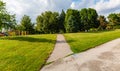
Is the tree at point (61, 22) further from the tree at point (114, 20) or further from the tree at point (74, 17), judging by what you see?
the tree at point (114, 20)

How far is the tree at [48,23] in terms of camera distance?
79.1 metres

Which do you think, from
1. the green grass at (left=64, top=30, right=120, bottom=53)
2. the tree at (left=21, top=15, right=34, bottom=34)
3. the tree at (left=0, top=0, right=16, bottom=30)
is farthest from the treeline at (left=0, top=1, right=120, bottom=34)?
the green grass at (left=64, top=30, right=120, bottom=53)

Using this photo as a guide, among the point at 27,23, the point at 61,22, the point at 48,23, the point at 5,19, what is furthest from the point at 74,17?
the point at 5,19

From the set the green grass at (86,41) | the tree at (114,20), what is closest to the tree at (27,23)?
the tree at (114,20)

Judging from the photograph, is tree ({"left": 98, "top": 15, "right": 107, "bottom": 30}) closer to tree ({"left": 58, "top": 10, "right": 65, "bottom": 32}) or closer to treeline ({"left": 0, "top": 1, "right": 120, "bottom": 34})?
treeline ({"left": 0, "top": 1, "right": 120, "bottom": 34})

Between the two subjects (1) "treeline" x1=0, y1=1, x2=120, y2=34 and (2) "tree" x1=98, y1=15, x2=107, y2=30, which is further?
(2) "tree" x1=98, y1=15, x2=107, y2=30

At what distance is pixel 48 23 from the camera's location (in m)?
79.3

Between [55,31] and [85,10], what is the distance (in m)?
15.9

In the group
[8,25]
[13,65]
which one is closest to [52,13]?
[8,25]

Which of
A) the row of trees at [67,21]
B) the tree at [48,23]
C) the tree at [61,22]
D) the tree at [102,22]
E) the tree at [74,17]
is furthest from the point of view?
the tree at [102,22]

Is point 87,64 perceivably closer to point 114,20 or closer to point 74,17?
point 74,17

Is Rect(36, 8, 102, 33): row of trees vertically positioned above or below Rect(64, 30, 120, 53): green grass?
above

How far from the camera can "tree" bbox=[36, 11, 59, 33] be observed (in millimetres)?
79125

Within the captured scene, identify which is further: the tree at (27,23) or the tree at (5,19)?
the tree at (27,23)
